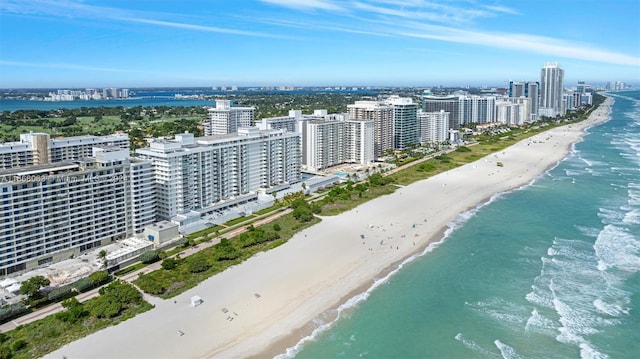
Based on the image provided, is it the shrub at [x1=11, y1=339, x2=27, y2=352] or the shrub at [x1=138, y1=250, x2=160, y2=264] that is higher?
the shrub at [x1=138, y1=250, x2=160, y2=264]

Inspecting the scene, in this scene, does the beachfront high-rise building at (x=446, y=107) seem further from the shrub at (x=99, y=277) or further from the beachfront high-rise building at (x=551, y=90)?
the shrub at (x=99, y=277)

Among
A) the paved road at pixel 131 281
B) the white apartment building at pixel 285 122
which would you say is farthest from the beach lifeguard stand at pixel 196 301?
the white apartment building at pixel 285 122

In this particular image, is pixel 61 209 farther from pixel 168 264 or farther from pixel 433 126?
pixel 433 126

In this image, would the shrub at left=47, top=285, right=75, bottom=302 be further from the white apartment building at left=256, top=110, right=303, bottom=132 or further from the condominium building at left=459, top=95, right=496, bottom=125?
the condominium building at left=459, top=95, right=496, bottom=125

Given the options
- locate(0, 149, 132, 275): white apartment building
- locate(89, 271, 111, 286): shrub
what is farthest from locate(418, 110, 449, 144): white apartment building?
locate(89, 271, 111, 286): shrub

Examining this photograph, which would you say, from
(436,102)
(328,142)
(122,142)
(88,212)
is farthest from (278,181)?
(436,102)

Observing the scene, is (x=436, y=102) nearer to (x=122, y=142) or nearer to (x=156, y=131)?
(x=156, y=131)
